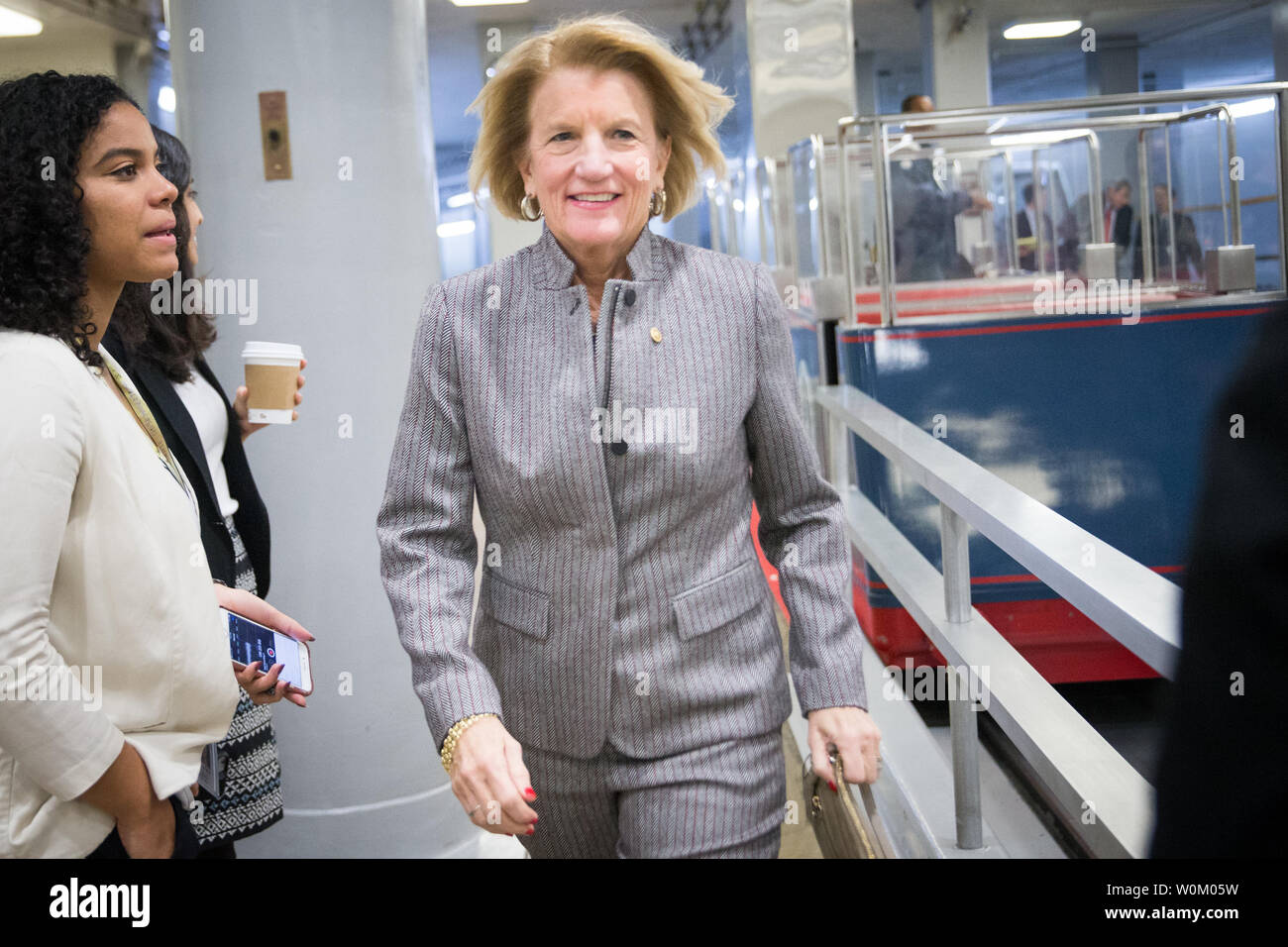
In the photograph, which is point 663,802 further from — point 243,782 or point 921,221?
point 921,221

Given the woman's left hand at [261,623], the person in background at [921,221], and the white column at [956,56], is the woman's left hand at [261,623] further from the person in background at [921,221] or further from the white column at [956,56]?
the white column at [956,56]

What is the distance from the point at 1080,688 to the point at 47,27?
3.08 metres

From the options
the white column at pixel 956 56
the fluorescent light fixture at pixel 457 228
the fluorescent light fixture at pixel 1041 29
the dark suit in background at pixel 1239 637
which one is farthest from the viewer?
the fluorescent light fixture at pixel 457 228

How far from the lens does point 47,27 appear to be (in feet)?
7.57

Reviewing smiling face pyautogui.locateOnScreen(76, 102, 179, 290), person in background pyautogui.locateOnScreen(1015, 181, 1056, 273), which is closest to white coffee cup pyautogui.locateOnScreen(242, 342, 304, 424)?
smiling face pyautogui.locateOnScreen(76, 102, 179, 290)

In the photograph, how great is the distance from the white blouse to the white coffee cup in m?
0.07

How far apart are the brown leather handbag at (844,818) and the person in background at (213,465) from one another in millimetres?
683

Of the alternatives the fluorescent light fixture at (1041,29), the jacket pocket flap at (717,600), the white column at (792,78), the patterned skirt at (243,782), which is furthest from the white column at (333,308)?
the fluorescent light fixture at (1041,29)

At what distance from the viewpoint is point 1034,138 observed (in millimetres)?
5000

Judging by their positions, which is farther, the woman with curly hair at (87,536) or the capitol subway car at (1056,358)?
the capitol subway car at (1056,358)

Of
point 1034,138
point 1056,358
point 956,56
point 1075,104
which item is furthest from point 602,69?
point 956,56

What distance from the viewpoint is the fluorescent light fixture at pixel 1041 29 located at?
532 inches

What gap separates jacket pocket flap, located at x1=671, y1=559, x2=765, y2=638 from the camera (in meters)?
1.25
